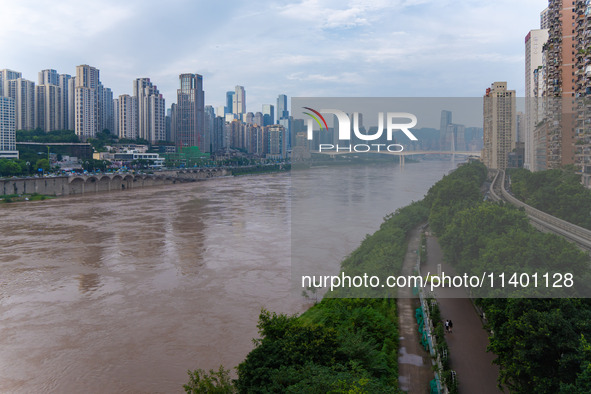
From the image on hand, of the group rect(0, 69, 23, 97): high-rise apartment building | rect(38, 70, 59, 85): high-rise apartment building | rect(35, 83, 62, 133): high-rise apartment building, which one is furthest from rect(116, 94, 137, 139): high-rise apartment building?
rect(0, 69, 23, 97): high-rise apartment building

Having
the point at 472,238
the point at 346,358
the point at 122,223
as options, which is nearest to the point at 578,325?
the point at 346,358

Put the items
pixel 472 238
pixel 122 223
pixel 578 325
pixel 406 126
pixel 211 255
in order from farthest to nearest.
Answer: pixel 122 223
pixel 211 255
pixel 472 238
pixel 406 126
pixel 578 325

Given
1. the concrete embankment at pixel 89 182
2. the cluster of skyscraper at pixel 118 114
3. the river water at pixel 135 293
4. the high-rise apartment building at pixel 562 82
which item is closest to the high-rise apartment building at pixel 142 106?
the cluster of skyscraper at pixel 118 114

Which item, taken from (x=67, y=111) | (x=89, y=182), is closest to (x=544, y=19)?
(x=89, y=182)

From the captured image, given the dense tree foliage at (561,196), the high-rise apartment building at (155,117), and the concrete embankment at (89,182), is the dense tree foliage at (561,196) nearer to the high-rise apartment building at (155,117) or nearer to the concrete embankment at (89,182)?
the concrete embankment at (89,182)

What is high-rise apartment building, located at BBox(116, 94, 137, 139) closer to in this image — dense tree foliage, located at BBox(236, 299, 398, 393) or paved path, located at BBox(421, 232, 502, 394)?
paved path, located at BBox(421, 232, 502, 394)

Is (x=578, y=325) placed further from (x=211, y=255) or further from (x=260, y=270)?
(x=211, y=255)

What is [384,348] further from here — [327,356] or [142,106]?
[142,106]
